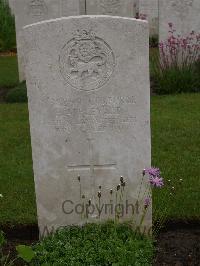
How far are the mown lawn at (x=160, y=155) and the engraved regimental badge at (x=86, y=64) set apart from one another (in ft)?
4.22

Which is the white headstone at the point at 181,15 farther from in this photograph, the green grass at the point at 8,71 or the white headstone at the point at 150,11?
the white headstone at the point at 150,11

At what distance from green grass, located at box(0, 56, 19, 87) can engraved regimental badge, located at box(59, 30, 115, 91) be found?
6.12 metres

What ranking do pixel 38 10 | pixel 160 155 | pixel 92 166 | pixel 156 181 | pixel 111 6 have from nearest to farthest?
pixel 156 181, pixel 92 166, pixel 160 155, pixel 38 10, pixel 111 6

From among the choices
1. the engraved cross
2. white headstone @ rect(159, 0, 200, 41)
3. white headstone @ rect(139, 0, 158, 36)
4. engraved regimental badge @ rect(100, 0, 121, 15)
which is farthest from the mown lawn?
white headstone @ rect(139, 0, 158, 36)

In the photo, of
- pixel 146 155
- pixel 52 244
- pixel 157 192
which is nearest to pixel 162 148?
pixel 157 192

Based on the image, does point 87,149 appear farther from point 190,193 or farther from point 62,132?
point 190,193

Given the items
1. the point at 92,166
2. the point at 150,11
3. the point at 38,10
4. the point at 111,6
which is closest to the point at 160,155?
the point at 92,166

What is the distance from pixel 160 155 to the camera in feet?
19.1

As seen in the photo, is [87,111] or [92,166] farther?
[92,166]

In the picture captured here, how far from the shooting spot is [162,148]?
19.9ft

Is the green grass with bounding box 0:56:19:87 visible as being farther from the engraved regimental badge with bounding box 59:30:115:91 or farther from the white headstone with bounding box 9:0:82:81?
the engraved regimental badge with bounding box 59:30:115:91

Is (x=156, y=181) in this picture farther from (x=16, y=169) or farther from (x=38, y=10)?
(x=38, y=10)

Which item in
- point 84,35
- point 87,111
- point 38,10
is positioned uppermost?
point 84,35

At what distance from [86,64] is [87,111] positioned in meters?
0.31
